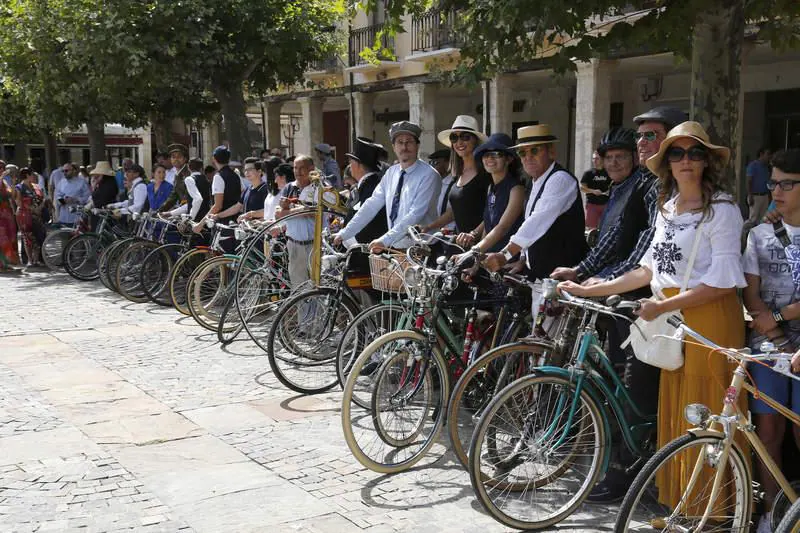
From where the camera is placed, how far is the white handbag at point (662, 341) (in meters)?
3.98

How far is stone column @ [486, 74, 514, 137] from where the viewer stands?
64.7 ft

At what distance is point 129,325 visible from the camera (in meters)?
9.77

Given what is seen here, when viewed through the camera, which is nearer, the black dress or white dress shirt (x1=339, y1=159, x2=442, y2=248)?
the black dress

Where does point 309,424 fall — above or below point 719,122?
below

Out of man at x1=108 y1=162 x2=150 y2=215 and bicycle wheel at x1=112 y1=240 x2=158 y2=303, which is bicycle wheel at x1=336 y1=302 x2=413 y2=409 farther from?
man at x1=108 y1=162 x2=150 y2=215

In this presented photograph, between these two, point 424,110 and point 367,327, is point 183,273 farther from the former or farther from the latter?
point 424,110

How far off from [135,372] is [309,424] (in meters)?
2.30

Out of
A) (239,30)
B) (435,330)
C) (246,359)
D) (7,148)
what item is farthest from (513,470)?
(7,148)

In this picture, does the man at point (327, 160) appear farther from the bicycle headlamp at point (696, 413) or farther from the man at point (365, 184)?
the bicycle headlamp at point (696, 413)

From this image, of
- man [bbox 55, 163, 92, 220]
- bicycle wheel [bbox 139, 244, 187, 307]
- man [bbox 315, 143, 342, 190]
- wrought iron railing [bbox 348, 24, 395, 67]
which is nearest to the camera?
bicycle wheel [bbox 139, 244, 187, 307]

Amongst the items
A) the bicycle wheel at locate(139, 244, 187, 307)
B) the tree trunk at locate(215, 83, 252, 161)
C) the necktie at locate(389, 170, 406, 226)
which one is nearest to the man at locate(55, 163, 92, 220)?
the tree trunk at locate(215, 83, 252, 161)

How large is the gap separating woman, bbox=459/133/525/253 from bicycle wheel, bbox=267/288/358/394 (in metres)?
1.34

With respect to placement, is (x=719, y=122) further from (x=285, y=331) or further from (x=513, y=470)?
(x=285, y=331)

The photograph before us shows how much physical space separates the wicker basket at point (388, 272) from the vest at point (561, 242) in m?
0.86
